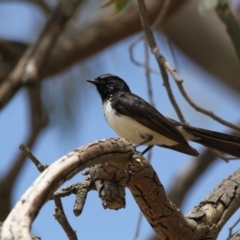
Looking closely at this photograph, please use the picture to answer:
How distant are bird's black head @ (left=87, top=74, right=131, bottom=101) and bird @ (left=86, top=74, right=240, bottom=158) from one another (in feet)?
0.76

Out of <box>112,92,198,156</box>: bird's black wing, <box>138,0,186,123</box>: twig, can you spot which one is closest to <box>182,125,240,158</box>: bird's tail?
<box>112,92,198,156</box>: bird's black wing

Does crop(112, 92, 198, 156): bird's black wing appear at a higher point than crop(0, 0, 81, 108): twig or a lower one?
lower

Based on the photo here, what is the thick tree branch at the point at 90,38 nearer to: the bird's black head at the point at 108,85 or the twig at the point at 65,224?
the bird's black head at the point at 108,85

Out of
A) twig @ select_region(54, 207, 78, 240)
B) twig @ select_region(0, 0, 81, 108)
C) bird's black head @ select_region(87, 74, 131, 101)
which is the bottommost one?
twig @ select_region(54, 207, 78, 240)

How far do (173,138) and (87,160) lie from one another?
1383 millimetres

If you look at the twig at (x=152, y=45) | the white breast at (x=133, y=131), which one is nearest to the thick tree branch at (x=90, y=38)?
the white breast at (x=133, y=131)

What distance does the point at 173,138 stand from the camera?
3.21 meters

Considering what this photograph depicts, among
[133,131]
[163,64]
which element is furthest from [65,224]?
[133,131]

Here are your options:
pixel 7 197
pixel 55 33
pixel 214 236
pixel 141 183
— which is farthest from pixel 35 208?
pixel 7 197

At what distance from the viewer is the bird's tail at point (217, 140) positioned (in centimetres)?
316

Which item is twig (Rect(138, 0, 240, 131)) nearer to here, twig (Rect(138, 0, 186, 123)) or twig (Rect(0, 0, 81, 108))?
twig (Rect(138, 0, 186, 123))

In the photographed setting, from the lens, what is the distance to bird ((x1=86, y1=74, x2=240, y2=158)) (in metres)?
3.22

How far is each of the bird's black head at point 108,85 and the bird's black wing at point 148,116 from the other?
31cm

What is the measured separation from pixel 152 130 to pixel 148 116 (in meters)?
0.08
